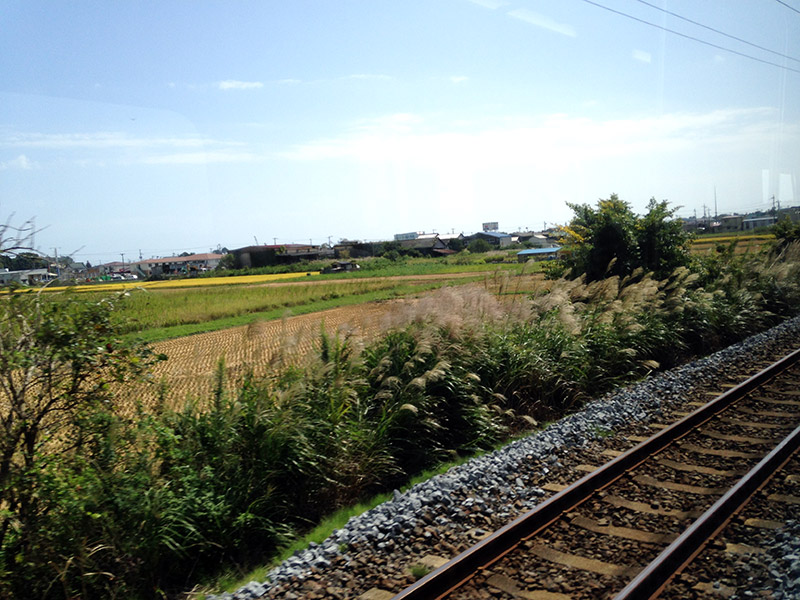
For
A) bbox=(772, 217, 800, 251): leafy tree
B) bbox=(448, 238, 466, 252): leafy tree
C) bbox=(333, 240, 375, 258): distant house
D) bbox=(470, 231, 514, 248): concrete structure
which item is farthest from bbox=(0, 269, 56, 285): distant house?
bbox=(470, 231, 514, 248): concrete structure

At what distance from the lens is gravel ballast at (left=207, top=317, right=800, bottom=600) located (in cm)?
477

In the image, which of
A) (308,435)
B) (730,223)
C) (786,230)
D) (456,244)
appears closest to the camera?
(308,435)

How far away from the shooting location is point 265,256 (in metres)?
78.8

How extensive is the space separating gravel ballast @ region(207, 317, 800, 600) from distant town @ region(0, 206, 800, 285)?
3504mm

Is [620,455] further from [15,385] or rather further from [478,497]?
[15,385]

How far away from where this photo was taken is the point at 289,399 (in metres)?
6.59

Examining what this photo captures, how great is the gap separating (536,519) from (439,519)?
0.93 metres

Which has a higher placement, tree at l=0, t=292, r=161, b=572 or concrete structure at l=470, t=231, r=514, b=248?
concrete structure at l=470, t=231, r=514, b=248

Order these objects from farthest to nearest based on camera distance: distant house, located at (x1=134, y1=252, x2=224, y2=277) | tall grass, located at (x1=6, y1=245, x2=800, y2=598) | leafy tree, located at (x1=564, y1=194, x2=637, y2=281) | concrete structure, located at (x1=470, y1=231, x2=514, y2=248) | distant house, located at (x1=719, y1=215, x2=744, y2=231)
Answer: concrete structure, located at (x1=470, y1=231, x2=514, y2=248) < distant house, located at (x1=134, y1=252, x2=224, y2=277) < distant house, located at (x1=719, y1=215, x2=744, y2=231) < leafy tree, located at (x1=564, y1=194, x2=637, y2=281) < tall grass, located at (x1=6, y1=245, x2=800, y2=598)

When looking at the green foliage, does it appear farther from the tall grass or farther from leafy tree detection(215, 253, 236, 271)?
leafy tree detection(215, 253, 236, 271)

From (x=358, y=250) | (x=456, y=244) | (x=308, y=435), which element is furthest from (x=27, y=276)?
(x=456, y=244)

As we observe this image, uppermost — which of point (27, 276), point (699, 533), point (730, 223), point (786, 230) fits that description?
point (730, 223)

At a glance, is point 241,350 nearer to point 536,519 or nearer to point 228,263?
point 536,519

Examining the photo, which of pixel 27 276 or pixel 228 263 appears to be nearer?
pixel 27 276
